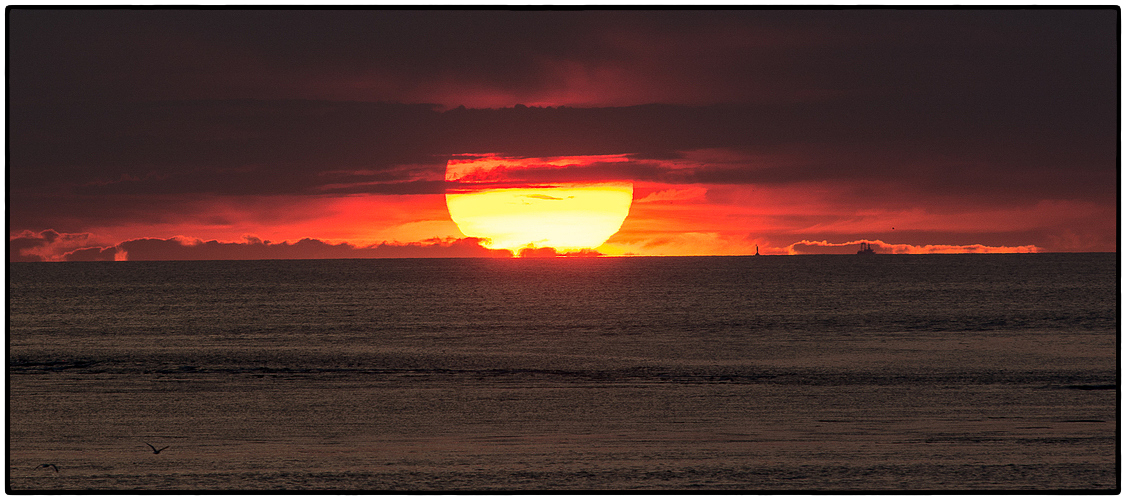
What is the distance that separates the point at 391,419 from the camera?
24062 millimetres

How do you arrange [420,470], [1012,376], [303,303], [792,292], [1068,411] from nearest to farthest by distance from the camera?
[420,470] < [1068,411] < [1012,376] < [303,303] < [792,292]

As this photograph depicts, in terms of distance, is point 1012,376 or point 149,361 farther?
point 149,361

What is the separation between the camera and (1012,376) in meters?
32.9

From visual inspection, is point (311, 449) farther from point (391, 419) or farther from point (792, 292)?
point (792, 292)

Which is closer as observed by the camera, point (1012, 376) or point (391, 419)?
point (391, 419)

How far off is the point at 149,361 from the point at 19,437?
19.5 meters

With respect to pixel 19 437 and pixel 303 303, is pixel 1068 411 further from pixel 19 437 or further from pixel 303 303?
pixel 303 303

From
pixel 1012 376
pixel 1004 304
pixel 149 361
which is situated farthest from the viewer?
pixel 1004 304

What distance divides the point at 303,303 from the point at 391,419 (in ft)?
253

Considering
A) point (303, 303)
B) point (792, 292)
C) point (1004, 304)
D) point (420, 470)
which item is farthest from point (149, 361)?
point (792, 292)

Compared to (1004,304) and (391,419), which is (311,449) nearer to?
(391,419)

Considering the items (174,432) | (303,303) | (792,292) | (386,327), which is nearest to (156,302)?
(303,303)

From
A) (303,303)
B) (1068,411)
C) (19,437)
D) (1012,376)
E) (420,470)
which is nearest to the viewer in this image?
(420,470)

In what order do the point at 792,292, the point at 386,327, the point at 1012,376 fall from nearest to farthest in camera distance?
the point at 1012,376
the point at 386,327
the point at 792,292
